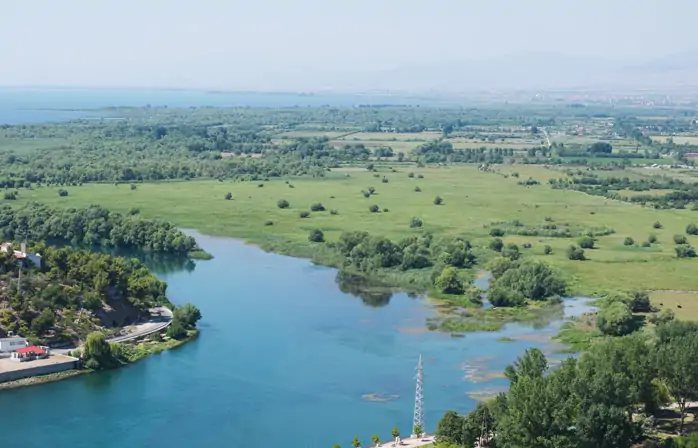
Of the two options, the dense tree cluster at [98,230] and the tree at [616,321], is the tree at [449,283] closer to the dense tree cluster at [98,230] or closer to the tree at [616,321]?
the tree at [616,321]

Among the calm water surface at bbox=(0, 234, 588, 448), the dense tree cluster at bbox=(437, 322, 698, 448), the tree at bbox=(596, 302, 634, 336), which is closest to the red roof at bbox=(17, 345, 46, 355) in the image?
the calm water surface at bbox=(0, 234, 588, 448)

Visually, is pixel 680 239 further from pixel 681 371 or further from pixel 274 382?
pixel 274 382

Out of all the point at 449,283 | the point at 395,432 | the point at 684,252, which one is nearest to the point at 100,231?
the point at 449,283

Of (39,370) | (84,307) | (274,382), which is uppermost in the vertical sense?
(84,307)

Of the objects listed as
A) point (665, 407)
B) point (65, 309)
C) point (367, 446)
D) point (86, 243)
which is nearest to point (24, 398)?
point (65, 309)

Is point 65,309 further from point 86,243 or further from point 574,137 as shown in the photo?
point 574,137

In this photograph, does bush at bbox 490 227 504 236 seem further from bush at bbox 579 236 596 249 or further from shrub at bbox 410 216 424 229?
bush at bbox 579 236 596 249
